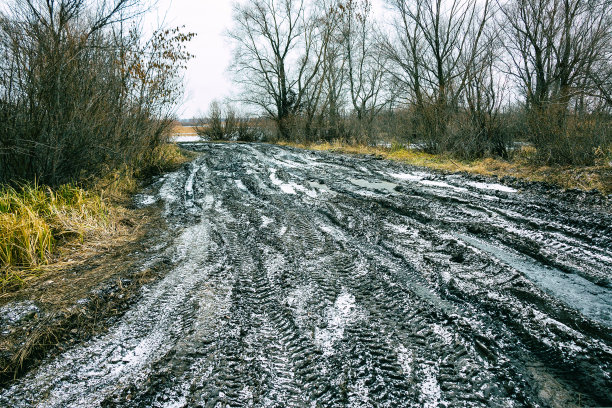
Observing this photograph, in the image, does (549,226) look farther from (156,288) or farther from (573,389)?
(156,288)

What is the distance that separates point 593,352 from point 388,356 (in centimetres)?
101

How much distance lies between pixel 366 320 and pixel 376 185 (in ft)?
13.7

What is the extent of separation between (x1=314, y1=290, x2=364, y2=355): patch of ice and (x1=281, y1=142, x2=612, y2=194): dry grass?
4753mm

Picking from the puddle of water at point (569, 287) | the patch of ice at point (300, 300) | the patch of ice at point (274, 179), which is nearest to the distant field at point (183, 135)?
the patch of ice at point (274, 179)

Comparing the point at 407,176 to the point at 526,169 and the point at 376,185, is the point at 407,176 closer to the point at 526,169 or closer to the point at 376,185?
the point at 376,185

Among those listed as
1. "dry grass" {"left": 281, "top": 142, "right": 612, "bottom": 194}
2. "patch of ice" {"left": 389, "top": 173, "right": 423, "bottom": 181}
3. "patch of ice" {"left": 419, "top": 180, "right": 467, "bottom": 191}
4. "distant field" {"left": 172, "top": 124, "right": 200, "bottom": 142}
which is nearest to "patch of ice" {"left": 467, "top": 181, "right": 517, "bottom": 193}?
"patch of ice" {"left": 419, "top": 180, "right": 467, "bottom": 191}

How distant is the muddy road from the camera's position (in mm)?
1353

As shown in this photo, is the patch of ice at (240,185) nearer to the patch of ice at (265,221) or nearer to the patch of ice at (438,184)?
the patch of ice at (265,221)

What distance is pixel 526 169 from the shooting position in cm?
648

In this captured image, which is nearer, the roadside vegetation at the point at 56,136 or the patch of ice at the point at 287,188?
the roadside vegetation at the point at 56,136

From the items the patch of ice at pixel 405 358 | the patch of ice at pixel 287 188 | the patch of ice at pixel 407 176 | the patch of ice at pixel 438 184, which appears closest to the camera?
the patch of ice at pixel 405 358

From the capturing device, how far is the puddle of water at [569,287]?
1.83 meters

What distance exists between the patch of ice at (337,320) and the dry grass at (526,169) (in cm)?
475

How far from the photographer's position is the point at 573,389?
1.30 meters
